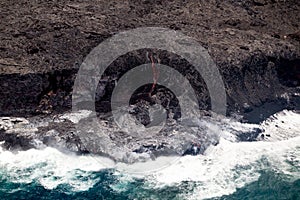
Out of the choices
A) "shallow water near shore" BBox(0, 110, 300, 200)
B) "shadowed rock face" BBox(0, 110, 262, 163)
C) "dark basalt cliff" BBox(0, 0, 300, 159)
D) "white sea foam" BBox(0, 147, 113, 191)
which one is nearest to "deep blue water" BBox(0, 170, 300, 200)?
"shallow water near shore" BBox(0, 110, 300, 200)

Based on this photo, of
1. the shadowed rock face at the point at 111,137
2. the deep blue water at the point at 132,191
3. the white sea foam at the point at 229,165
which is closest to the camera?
the deep blue water at the point at 132,191

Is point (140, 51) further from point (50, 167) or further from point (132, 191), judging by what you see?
point (132, 191)

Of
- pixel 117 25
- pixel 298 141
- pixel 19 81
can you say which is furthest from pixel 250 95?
pixel 19 81

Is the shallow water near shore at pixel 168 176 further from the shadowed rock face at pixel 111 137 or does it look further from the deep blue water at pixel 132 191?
the shadowed rock face at pixel 111 137

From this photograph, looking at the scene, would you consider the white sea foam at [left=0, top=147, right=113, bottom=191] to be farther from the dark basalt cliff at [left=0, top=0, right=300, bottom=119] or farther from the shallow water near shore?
the dark basalt cliff at [left=0, top=0, right=300, bottom=119]

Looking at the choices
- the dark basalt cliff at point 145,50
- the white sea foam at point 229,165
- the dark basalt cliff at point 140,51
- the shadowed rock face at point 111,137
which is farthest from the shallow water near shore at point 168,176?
the dark basalt cliff at point 140,51

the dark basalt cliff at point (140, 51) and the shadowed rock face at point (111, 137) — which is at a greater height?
the dark basalt cliff at point (140, 51)

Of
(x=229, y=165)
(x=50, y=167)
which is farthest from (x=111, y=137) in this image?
(x=229, y=165)
